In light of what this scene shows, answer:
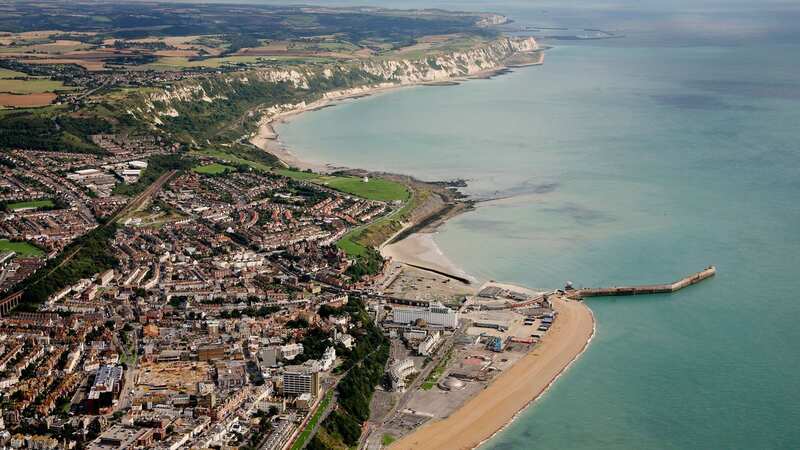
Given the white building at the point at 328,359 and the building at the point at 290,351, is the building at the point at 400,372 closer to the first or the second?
the white building at the point at 328,359

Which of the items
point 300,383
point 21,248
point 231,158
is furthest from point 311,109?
point 300,383

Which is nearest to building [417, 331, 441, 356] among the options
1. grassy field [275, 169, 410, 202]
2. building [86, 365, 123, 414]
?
building [86, 365, 123, 414]

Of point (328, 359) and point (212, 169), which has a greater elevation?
point (328, 359)

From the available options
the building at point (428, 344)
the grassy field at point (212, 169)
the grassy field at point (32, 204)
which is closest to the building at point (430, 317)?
the building at point (428, 344)

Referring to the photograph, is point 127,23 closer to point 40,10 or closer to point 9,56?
point 40,10

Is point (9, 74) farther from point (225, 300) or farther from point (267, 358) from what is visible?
→ point (267, 358)

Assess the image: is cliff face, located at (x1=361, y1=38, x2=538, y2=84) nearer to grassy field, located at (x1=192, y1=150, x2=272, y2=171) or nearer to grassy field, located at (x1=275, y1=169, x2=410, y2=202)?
grassy field, located at (x1=192, y1=150, x2=272, y2=171)
